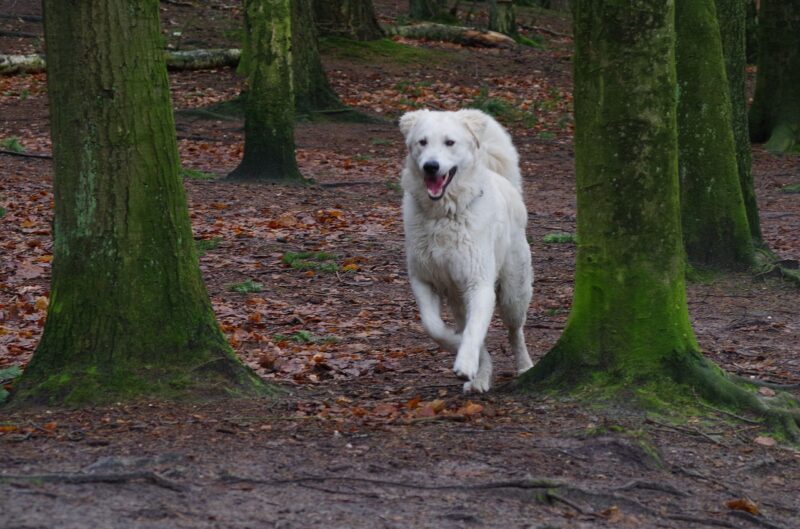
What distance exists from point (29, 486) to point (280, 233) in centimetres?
746

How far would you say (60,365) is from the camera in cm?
590

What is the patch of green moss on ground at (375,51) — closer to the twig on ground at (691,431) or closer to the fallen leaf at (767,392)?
the fallen leaf at (767,392)

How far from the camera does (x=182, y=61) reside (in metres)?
23.8

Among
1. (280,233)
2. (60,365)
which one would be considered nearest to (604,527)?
(60,365)

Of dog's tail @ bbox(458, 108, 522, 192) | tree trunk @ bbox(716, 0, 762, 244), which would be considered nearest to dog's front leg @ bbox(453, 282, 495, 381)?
dog's tail @ bbox(458, 108, 522, 192)

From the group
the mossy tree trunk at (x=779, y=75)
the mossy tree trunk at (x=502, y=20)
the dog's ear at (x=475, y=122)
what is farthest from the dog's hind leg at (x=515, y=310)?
the mossy tree trunk at (x=502, y=20)

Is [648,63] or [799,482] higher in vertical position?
[648,63]

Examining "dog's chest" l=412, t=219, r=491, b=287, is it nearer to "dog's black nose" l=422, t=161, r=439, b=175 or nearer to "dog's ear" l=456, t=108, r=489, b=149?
"dog's black nose" l=422, t=161, r=439, b=175

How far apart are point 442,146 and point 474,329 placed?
111 centimetres

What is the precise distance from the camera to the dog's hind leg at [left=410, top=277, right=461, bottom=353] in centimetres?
668

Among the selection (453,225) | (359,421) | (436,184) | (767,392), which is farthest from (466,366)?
(767,392)

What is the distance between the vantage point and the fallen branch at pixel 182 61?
23.0 metres

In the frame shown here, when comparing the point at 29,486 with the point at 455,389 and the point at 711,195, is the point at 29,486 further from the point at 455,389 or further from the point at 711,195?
the point at 711,195

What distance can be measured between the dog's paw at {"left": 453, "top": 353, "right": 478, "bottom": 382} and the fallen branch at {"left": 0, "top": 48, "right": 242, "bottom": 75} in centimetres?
1791
